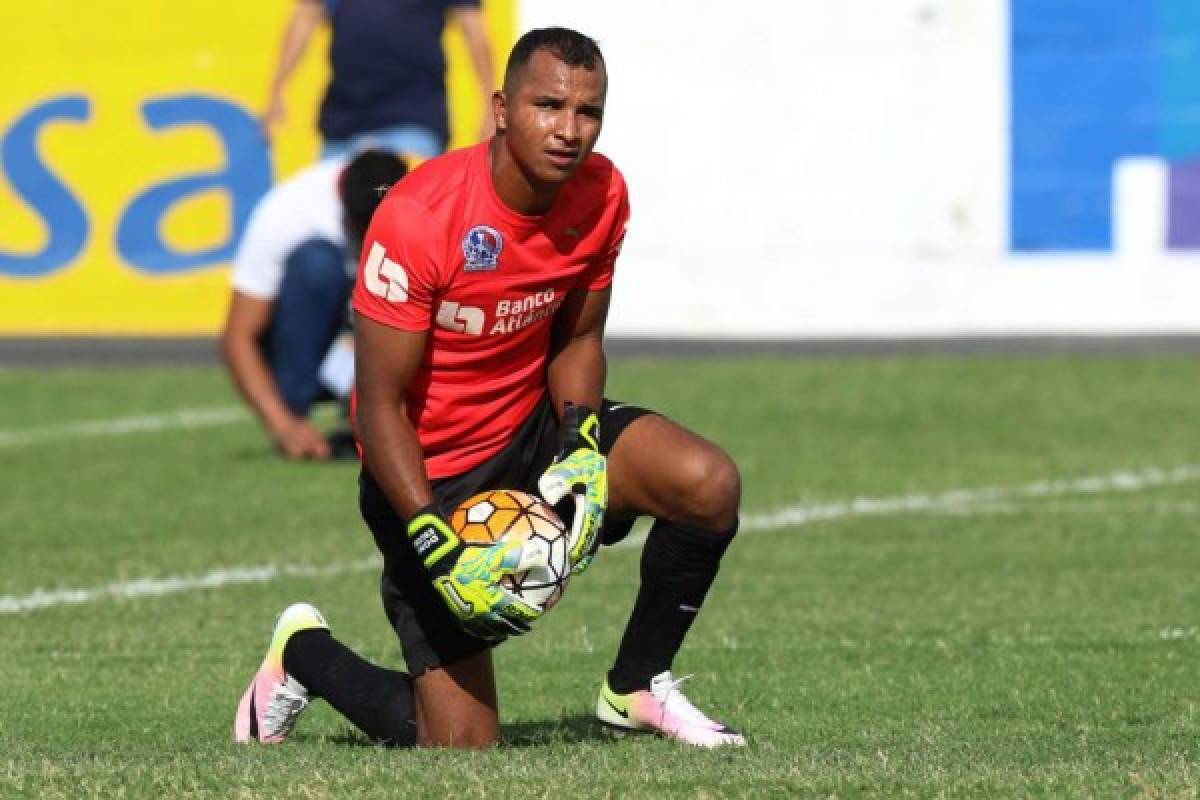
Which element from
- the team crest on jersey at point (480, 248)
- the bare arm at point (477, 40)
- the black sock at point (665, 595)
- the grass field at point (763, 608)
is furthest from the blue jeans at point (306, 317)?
the team crest on jersey at point (480, 248)

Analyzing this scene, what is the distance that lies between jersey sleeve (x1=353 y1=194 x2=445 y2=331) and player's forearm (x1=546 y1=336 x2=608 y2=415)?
519 millimetres

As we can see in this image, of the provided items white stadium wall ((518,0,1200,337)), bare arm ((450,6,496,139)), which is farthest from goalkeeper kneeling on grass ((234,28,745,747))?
white stadium wall ((518,0,1200,337))

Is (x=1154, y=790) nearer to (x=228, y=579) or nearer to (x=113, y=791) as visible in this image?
(x=113, y=791)

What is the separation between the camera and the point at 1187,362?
15.1m

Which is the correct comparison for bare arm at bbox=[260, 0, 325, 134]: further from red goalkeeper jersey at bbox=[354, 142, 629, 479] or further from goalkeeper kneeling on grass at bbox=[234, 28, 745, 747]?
red goalkeeper jersey at bbox=[354, 142, 629, 479]

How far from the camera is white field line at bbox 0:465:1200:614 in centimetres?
838

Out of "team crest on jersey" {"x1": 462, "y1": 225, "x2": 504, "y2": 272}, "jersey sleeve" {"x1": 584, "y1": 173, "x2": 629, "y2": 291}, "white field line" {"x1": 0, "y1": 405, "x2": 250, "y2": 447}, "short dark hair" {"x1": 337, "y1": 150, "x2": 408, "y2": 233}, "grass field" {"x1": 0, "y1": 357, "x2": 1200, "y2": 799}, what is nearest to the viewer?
"grass field" {"x1": 0, "y1": 357, "x2": 1200, "y2": 799}

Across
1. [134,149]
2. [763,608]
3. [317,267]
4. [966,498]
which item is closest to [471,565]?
[763,608]

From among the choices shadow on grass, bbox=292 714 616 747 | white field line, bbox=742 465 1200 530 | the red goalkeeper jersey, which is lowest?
white field line, bbox=742 465 1200 530

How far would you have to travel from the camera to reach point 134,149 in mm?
17016

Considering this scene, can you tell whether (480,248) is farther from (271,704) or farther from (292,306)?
(292,306)

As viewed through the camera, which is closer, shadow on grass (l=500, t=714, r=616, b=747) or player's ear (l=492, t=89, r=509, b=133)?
player's ear (l=492, t=89, r=509, b=133)

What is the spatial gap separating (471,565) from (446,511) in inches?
20.3

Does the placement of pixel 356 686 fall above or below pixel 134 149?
above
